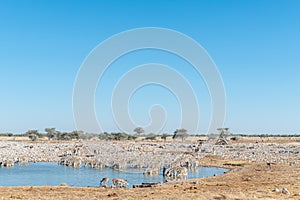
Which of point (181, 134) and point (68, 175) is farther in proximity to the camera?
point (181, 134)

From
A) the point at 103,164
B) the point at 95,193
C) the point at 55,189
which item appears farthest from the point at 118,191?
the point at 103,164

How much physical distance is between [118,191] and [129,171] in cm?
1510

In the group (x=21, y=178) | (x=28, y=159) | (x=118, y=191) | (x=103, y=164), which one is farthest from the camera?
(x=28, y=159)

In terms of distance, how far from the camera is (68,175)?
3475cm

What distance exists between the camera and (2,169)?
39250 millimetres

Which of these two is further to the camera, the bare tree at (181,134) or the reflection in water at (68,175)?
the bare tree at (181,134)

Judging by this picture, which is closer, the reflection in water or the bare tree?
the reflection in water

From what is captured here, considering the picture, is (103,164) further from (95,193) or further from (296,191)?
(296,191)

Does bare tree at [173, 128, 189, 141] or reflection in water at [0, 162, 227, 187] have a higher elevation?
bare tree at [173, 128, 189, 141]

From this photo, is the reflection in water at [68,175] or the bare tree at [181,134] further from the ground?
the bare tree at [181,134]

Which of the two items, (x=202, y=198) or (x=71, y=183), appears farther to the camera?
(x=71, y=183)

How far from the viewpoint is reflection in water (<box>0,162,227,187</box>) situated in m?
30.1

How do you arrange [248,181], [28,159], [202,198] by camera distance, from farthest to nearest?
1. [28,159]
2. [248,181]
3. [202,198]

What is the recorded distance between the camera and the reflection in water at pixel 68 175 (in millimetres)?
30120
